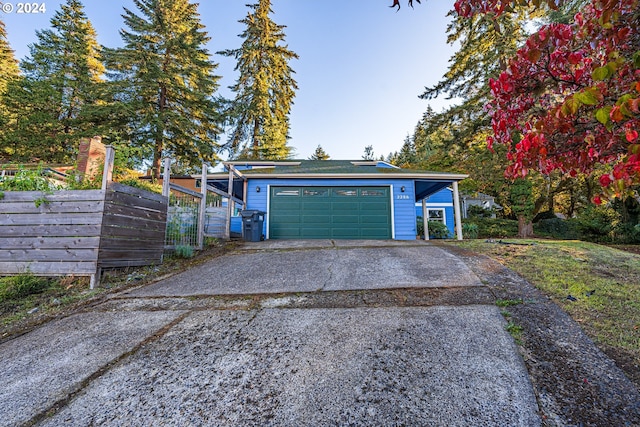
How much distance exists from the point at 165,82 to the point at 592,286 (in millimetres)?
20955

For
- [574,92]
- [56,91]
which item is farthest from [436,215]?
[56,91]

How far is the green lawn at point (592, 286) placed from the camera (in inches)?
92.0

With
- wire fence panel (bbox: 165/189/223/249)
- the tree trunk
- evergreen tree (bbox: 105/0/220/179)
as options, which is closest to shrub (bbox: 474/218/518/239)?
the tree trunk

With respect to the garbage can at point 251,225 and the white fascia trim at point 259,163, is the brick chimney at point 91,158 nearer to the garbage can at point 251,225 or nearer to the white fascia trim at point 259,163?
the garbage can at point 251,225

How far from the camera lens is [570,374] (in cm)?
181

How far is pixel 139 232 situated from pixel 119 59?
17367mm

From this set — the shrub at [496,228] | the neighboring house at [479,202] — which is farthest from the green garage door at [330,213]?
the neighboring house at [479,202]

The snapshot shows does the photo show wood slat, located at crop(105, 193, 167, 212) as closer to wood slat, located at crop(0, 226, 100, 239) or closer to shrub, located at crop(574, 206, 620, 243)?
wood slat, located at crop(0, 226, 100, 239)

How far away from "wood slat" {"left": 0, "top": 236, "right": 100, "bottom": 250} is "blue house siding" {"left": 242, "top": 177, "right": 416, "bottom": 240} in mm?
6315

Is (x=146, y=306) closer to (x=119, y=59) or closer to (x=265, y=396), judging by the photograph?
(x=265, y=396)

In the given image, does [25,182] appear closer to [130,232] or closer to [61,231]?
[61,231]

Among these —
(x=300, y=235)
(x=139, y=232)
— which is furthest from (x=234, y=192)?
(x=139, y=232)

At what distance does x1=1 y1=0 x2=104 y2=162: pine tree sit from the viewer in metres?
16.9

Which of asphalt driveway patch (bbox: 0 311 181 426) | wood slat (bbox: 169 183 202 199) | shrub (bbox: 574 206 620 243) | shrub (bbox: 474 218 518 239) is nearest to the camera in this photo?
asphalt driveway patch (bbox: 0 311 181 426)
